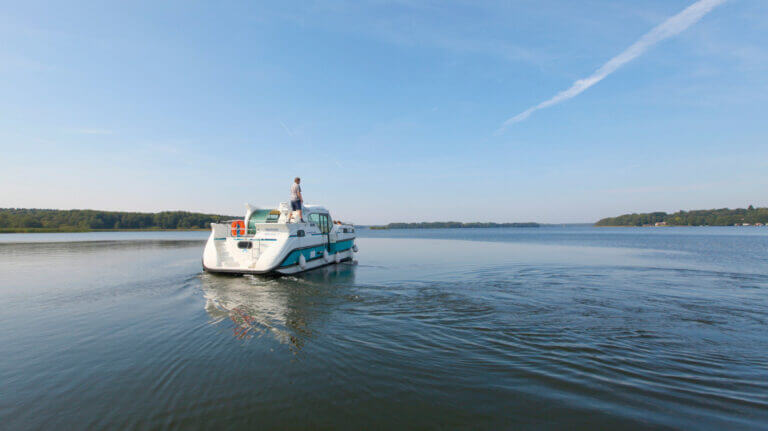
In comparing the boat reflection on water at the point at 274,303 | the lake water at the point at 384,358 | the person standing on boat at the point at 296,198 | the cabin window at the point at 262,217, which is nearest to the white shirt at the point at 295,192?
the person standing on boat at the point at 296,198

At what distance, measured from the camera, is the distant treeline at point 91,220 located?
75938mm

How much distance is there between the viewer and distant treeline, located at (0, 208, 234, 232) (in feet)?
249

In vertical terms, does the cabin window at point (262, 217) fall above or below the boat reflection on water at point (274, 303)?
above

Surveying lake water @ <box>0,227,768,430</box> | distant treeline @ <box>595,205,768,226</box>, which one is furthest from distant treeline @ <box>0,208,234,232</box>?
distant treeline @ <box>595,205,768,226</box>

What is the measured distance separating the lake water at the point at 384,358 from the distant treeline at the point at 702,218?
6301 inches

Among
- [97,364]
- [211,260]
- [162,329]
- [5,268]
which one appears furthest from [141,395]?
[5,268]

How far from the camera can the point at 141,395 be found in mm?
3609

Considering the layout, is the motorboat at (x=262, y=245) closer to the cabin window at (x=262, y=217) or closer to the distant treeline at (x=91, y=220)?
the cabin window at (x=262, y=217)

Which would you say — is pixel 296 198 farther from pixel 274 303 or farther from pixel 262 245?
pixel 274 303

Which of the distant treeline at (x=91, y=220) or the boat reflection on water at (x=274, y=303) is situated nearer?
the boat reflection on water at (x=274, y=303)

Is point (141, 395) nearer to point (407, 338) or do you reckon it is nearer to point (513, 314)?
point (407, 338)

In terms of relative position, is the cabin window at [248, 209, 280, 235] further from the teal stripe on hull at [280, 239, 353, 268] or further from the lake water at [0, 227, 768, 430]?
the lake water at [0, 227, 768, 430]

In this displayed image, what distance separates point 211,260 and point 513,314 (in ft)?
37.7

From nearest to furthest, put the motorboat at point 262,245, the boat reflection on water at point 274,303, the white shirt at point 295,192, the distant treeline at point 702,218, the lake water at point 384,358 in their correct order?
1. the lake water at point 384,358
2. the boat reflection on water at point 274,303
3. the motorboat at point 262,245
4. the white shirt at point 295,192
5. the distant treeline at point 702,218
